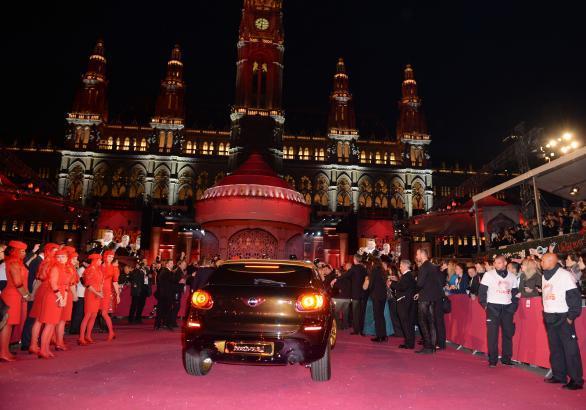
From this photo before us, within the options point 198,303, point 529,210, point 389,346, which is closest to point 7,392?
point 198,303

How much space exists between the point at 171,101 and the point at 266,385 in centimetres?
5890

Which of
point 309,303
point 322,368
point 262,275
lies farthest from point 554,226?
point 262,275

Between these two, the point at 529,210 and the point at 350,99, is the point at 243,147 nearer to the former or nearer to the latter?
the point at 350,99

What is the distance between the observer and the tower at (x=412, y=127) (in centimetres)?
6275

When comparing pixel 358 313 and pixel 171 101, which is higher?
pixel 171 101

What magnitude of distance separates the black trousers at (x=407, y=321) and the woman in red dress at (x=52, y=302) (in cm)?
711

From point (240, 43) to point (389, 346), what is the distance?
5374cm

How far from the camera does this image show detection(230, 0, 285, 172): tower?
182ft

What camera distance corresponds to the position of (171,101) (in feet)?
197

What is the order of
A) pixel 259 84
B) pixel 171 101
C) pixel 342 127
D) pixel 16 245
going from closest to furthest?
1. pixel 16 245
2. pixel 259 84
3. pixel 171 101
4. pixel 342 127

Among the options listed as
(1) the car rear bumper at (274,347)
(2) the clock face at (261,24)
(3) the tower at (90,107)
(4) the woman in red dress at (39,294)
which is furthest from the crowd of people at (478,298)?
(3) the tower at (90,107)

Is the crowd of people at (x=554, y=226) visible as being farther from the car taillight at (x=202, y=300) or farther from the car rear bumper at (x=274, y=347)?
the car taillight at (x=202, y=300)

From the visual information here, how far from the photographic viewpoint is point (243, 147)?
54875 millimetres

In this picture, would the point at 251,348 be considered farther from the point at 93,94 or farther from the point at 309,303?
the point at 93,94
